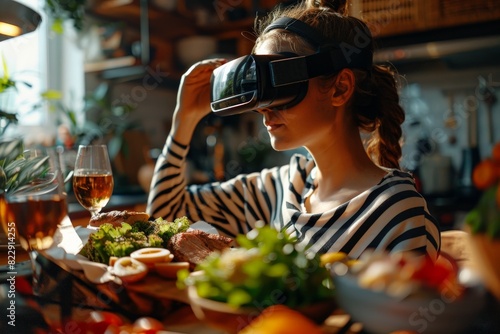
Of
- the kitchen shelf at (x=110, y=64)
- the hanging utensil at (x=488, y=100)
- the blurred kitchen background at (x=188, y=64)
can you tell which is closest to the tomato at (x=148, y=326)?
the blurred kitchen background at (x=188, y=64)

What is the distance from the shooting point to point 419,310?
0.40 meters

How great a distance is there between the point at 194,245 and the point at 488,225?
1.43ft

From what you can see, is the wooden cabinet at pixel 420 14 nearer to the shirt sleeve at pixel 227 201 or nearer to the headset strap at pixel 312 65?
the shirt sleeve at pixel 227 201

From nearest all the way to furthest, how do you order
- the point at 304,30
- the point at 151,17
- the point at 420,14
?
the point at 304,30 < the point at 420,14 < the point at 151,17

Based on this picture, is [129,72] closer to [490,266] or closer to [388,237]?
[388,237]

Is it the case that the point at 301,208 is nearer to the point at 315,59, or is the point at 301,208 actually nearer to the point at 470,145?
the point at 315,59

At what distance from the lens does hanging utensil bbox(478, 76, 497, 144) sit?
2711mm

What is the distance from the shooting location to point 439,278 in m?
0.42

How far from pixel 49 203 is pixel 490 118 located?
2.61 meters

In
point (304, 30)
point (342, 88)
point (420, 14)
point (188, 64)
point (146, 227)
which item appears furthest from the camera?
point (188, 64)

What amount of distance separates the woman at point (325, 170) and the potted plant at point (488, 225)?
0.47 m

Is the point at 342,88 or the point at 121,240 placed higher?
the point at 342,88

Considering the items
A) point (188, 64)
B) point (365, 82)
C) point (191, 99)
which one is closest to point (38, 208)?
point (191, 99)

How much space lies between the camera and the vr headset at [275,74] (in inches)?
29.7
